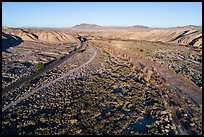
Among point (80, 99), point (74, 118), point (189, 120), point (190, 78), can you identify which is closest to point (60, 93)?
point (80, 99)

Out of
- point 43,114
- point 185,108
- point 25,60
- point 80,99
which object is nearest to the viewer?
point 43,114

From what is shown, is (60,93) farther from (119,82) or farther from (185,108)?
(185,108)

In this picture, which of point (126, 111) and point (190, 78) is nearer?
point (126, 111)

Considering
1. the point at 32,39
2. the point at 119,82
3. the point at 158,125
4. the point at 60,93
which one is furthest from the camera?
the point at 32,39

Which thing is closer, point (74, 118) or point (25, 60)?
point (74, 118)

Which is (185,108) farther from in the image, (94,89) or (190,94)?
(94,89)

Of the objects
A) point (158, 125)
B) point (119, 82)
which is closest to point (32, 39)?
point (119, 82)

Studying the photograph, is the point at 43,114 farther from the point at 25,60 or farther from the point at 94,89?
the point at 25,60

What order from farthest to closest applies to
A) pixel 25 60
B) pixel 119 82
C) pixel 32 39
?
pixel 32 39 < pixel 25 60 < pixel 119 82

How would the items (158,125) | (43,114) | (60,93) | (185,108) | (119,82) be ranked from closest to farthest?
(158,125) < (43,114) < (185,108) < (60,93) < (119,82)
